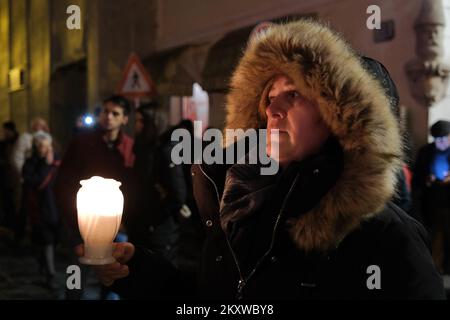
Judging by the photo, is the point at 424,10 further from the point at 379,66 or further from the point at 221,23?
the point at 379,66

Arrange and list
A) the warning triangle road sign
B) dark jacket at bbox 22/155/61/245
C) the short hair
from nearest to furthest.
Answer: the short hair
dark jacket at bbox 22/155/61/245
the warning triangle road sign

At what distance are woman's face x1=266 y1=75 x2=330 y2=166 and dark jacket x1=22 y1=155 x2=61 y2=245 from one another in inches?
224

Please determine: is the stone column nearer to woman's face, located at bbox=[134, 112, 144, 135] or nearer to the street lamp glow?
woman's face, located at bbox=[134, 112, 144, 135]

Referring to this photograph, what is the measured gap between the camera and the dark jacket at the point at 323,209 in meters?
1.78

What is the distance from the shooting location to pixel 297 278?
6.09ft

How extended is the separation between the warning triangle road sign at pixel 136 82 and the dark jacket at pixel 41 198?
1287 millimetres

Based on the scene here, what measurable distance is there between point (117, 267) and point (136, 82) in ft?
21.5

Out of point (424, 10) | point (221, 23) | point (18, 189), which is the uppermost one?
point (221, 23)

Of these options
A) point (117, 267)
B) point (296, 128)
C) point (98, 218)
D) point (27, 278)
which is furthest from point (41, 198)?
point (296, 128)

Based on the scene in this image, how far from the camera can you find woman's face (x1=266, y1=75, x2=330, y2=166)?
196 cm

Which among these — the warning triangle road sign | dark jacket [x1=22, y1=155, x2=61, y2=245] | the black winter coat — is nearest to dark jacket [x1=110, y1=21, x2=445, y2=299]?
the black winter coat

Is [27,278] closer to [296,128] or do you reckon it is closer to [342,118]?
[296,128]
